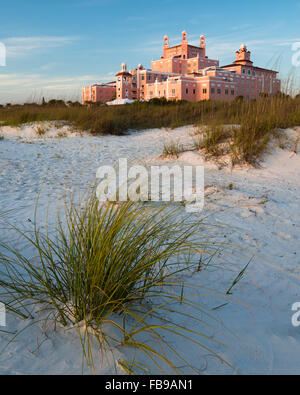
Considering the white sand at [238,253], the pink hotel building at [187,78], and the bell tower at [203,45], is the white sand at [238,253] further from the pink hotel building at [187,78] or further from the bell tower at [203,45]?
the bell tower at [203,45]

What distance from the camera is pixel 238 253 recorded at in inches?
95.8

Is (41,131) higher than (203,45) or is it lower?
lower

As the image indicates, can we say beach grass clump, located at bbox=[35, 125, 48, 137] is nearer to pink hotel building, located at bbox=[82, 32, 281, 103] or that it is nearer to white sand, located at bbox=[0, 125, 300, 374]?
white sand, located at bbox=[0, 125, 300, 374]

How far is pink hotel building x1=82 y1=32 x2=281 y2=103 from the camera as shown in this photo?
31.6 meters

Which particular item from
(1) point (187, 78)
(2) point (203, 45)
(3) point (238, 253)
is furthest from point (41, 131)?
(2) point (203, 45)

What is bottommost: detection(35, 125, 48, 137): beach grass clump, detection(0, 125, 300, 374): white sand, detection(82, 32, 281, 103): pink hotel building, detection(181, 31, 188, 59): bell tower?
detection(0, 125, 300, 374): white sand

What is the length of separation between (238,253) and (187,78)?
3174 cm

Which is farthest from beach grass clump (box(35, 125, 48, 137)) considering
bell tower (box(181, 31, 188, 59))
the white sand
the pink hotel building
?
bell tower (box(181, 31, 188, 59))

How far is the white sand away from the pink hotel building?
23.7 meters

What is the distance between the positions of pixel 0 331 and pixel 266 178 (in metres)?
4.14

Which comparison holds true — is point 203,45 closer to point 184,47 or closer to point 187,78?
point 184,47

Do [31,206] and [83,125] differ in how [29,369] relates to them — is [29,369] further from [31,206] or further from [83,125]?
[83,125]

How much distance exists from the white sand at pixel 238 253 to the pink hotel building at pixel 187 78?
2374 cm
